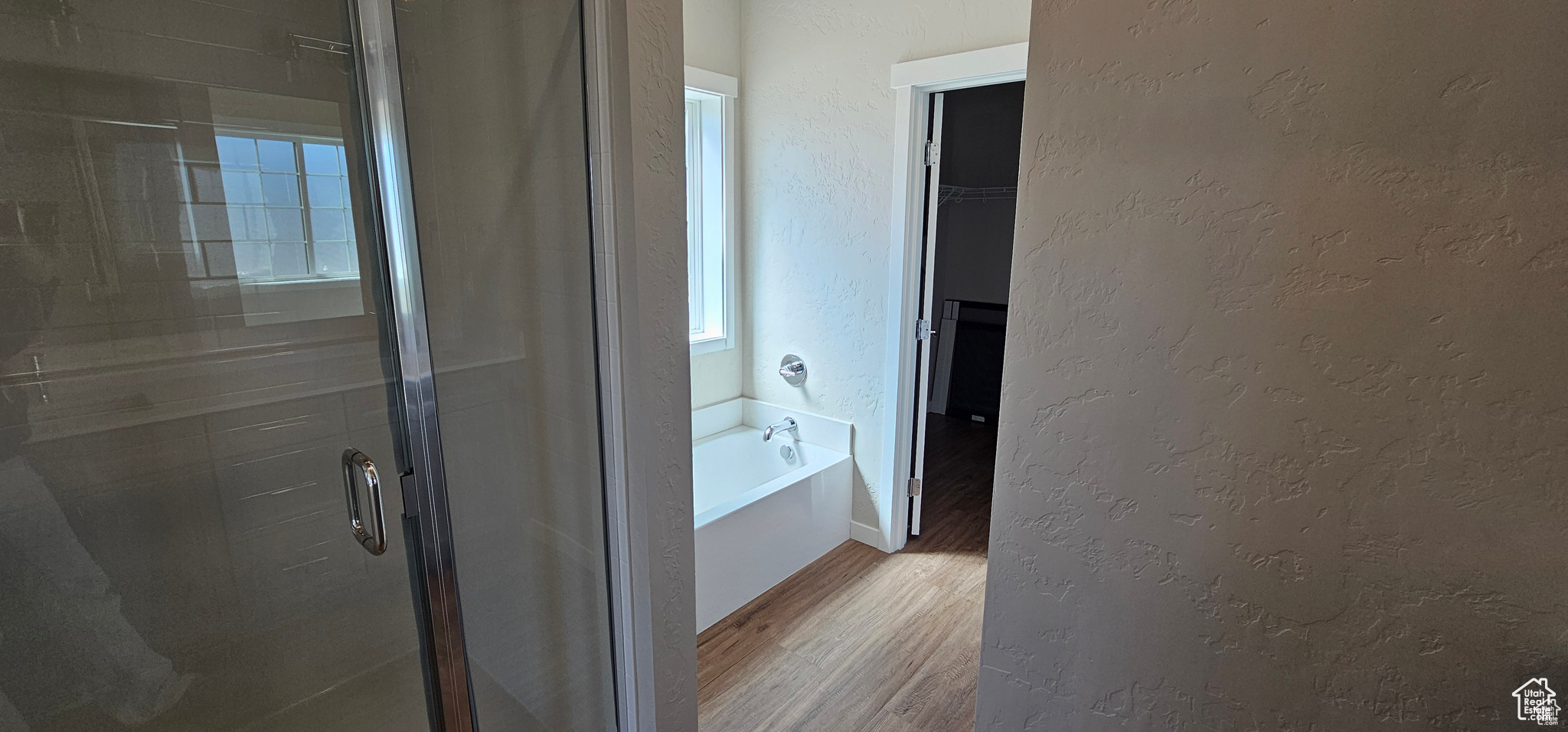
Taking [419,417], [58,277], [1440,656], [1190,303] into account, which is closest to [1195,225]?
[1190,303]

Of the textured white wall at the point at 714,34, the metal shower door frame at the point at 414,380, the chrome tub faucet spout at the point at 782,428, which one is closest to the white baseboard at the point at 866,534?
the chrome tub faucet spout at the point at 782,428

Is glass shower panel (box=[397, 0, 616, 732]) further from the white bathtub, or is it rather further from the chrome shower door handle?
the white bathtub

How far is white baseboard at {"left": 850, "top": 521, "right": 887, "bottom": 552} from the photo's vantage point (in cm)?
295

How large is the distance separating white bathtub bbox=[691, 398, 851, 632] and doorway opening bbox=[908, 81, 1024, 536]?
42.2 inches

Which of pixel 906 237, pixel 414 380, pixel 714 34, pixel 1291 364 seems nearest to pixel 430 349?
pixel 414 380

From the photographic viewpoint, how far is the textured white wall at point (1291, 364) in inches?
34.5

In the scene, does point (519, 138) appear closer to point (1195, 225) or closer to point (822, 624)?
point (1195, 225)

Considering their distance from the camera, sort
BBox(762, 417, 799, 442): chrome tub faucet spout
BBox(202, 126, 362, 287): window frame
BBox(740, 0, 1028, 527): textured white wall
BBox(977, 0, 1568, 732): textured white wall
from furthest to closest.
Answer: BBox(762, 417, 799, 442): chrome tub faucet spout
BBox(740, 0, 1028, 527): textured white wall
BBox(202, 126, 362, 287): window frame
BBox(977, 0, 1568, 732): textured white wall

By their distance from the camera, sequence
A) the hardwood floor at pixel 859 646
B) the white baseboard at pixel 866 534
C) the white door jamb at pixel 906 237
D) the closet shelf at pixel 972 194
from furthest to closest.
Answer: the closet shelf at pixel 972 194 < the white baseboard at pixel 866 534 < the white door jamb at pixel 906 237 < the hardwood floor at pixel 859 646

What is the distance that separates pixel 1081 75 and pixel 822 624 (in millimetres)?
1889

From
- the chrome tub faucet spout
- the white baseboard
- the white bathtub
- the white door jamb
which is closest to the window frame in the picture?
the white bathtub

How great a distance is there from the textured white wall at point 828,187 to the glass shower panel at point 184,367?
1.89 m

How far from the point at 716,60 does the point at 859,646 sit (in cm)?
233

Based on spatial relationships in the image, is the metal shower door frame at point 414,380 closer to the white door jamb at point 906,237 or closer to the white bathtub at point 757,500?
the white bathtub at point 757,500
